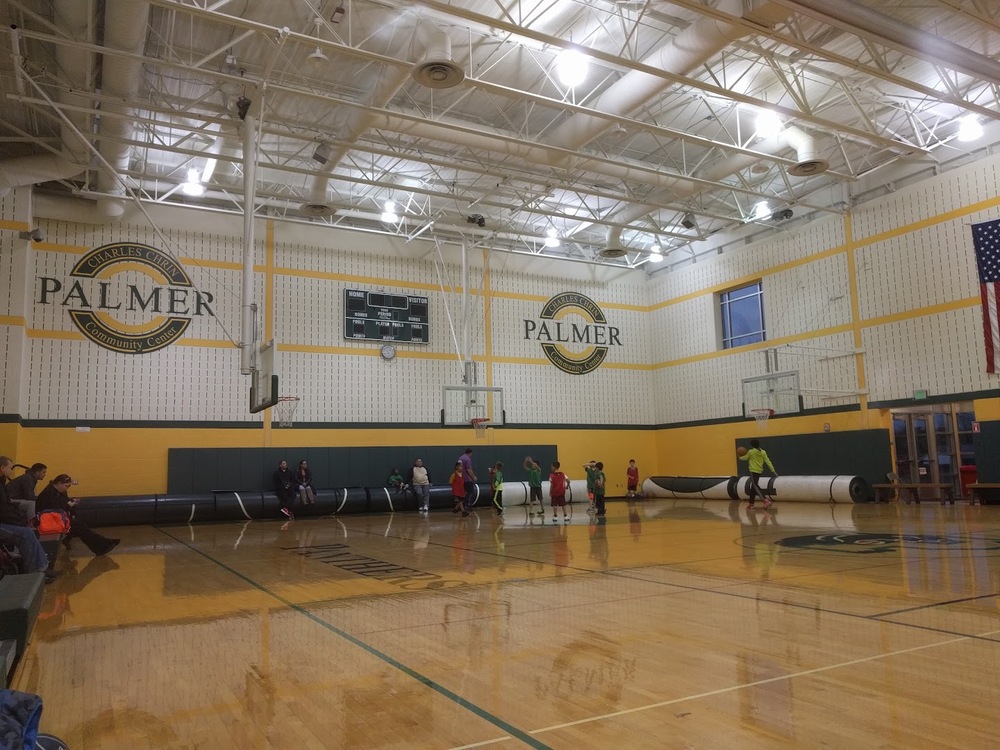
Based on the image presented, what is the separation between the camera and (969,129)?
15.4m


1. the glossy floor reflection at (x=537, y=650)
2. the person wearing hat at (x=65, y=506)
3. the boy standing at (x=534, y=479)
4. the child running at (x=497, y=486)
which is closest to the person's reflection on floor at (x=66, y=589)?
the glossy floor reflection at (x=537, y=650)

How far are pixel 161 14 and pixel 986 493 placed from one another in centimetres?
1903

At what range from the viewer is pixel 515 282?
23.2 metres

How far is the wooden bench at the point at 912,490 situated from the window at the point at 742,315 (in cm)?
554

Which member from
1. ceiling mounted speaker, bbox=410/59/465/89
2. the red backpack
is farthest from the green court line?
ceiling mounted speaker, bbox=410/59/465/89

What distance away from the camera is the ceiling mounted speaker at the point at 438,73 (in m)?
11.2

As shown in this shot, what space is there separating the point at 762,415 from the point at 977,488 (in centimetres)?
544

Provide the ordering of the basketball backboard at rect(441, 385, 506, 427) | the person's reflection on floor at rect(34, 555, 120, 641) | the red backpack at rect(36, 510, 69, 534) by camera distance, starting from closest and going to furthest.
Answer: the person's reflection on floor at rect(34, 555, 120, 641), the red backpack at rect(36, 510, 69, 534), the basketball backboard at rect(441, 385, 506, 427)

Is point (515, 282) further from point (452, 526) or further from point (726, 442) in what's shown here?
point (452, 526)

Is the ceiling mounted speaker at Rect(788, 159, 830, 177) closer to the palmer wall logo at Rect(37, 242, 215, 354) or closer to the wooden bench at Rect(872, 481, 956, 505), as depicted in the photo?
the wooden bench at Rect(872, 481, 956, 505)

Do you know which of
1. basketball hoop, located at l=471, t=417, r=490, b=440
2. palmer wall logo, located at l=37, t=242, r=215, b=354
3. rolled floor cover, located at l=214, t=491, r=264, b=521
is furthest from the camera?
basketball hoop, located at l=471, t=417, r=490, b=440

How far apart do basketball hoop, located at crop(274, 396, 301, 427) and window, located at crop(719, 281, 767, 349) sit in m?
13.3

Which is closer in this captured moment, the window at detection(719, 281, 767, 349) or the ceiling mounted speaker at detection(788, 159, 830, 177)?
the ceiling mounted speaker at detection(788, 159, 830, 177)

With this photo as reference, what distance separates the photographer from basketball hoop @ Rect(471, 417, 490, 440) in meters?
20.7
